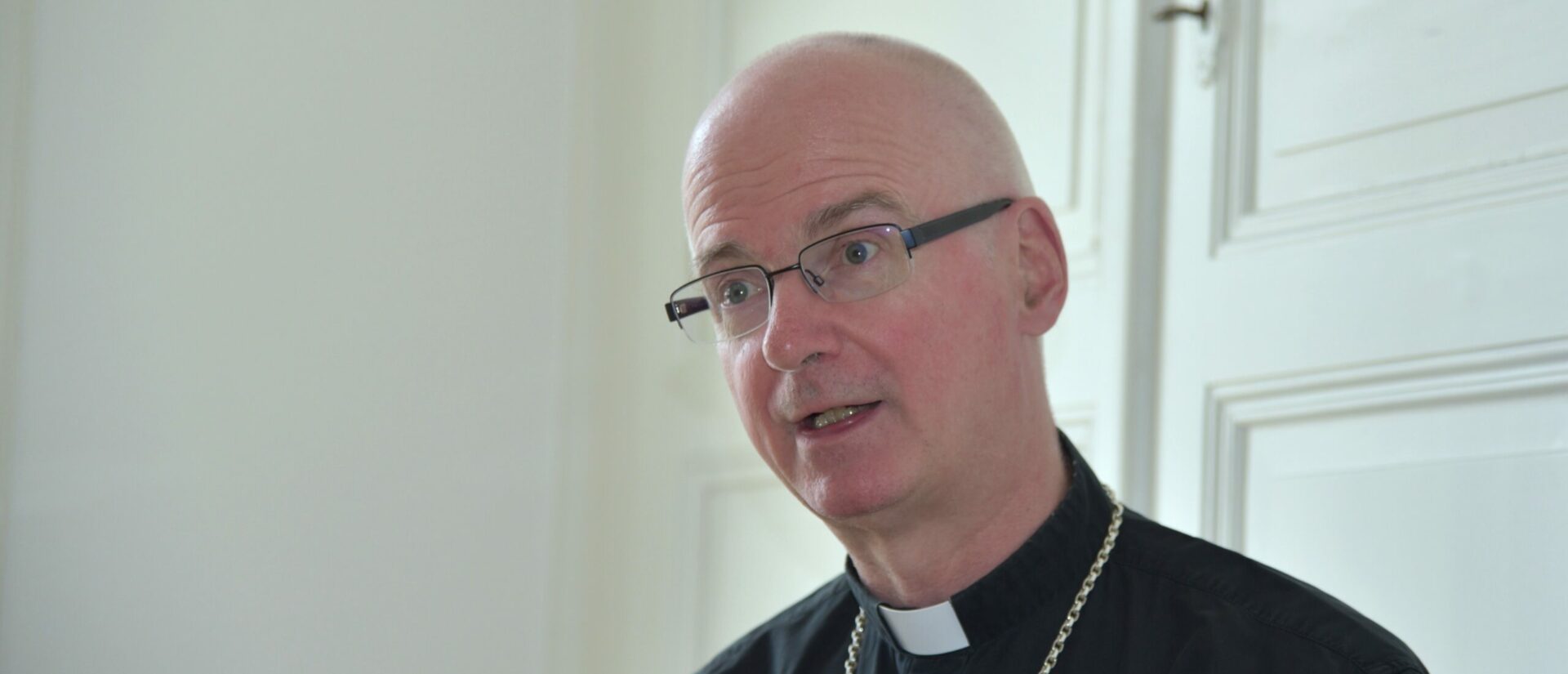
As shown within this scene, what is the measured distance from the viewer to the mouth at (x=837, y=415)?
5.13ft

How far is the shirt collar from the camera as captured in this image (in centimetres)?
159

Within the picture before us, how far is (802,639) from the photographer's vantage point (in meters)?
1.87

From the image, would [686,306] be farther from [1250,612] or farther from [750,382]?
[1250,612]

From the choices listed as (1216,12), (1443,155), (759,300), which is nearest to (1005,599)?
(759,300)

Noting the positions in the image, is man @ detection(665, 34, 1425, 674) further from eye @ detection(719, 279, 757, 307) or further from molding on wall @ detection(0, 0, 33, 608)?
molding on wall @ detection(0, 0, 33, 608)

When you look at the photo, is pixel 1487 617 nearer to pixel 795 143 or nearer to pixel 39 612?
pixel 795 143

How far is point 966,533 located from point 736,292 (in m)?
0.37

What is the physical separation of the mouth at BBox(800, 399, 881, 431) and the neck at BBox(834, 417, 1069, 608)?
0.13 meters

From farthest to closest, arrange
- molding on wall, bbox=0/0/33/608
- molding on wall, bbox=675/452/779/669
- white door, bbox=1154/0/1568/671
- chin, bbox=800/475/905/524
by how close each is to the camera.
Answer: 1. molding on wall, bbox=675/452/779/669
2. molding on wall, bbox=0/0/33/608
3. white door, bbox=1154/0/1568/671
4. chin, bbox=800/475/905/524

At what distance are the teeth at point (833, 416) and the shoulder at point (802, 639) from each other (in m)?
0.34

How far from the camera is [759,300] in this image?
5.38ft

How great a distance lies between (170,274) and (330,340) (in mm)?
388

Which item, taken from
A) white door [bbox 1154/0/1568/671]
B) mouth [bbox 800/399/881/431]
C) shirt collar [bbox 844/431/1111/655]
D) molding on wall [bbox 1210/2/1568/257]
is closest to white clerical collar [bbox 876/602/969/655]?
shirt collar [bbox 844/431/1111/655]

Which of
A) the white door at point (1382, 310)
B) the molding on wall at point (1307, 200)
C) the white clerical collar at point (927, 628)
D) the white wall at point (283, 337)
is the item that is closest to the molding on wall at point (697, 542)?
the white wall at point (283, 337)
